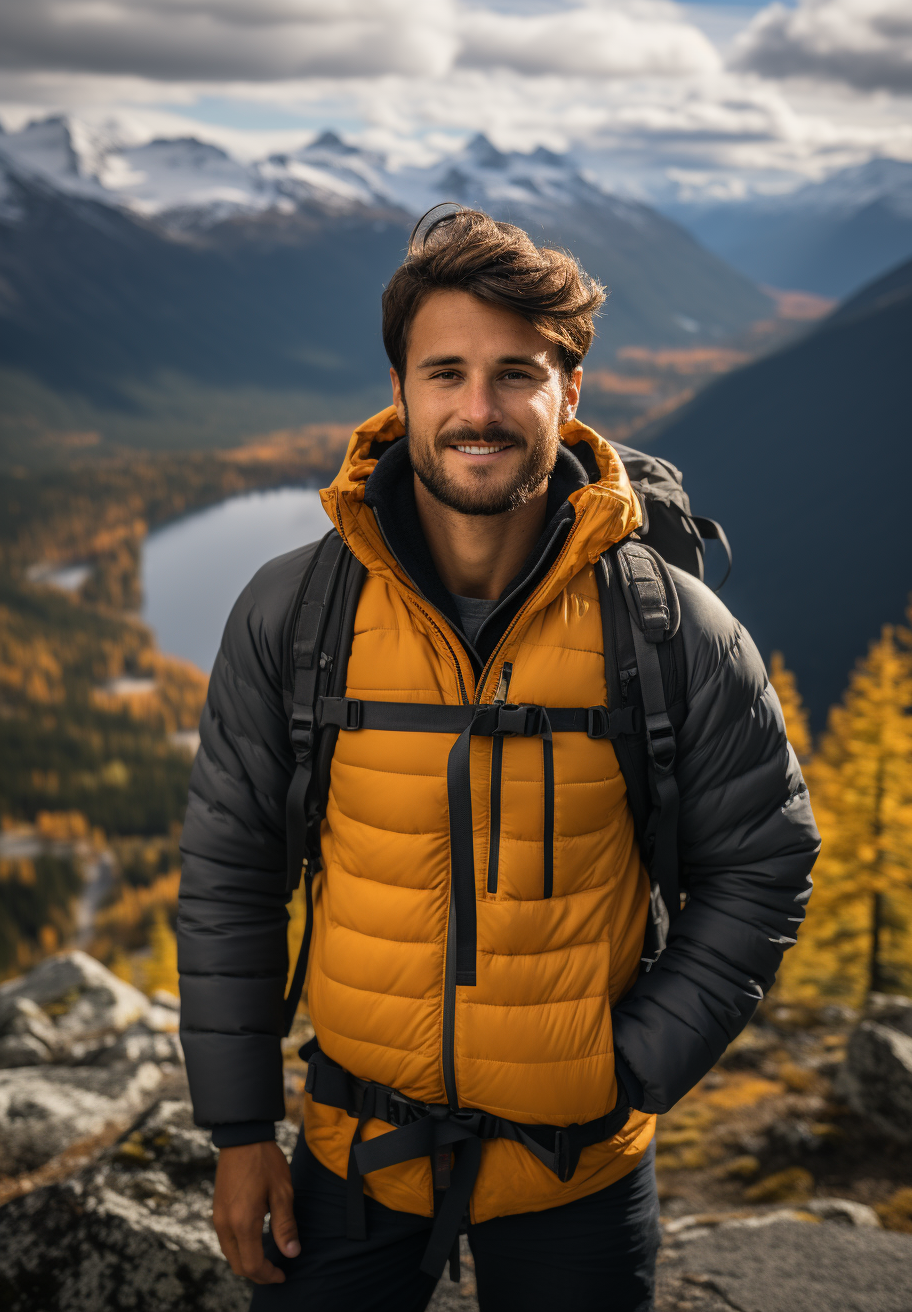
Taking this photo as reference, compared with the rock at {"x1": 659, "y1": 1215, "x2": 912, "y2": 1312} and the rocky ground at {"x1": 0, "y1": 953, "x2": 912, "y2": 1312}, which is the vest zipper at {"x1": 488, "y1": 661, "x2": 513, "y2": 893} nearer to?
the rocky ground at {"x1": 0, "y1": 953, "x2": 912, "y2": 1312}

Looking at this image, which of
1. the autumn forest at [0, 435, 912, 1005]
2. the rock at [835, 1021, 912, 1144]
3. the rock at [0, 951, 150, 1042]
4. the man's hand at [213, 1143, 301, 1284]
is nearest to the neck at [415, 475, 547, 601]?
the man's hand at [213, 1143, 301, 1284]

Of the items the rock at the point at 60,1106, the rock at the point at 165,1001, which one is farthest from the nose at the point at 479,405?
the rock at the point at 165,1001

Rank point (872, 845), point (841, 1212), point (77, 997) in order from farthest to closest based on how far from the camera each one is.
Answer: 1. point (872, 845)
2. point (77, 997)
3. point (841, 1212)

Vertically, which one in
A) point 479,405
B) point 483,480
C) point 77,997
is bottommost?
point 77,997

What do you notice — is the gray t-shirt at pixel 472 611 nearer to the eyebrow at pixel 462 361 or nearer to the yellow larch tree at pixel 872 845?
the eyebrow at pixel 462 361

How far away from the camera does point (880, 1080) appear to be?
906cm

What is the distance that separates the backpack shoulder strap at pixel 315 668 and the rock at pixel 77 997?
11.7 metres

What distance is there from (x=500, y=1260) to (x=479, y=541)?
8.13 ft

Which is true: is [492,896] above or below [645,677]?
below

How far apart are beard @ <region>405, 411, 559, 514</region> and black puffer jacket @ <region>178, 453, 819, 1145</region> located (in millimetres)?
189

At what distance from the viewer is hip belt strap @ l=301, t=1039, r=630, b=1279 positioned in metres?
2.79

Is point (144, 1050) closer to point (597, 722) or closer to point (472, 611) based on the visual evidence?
point (472, 611)

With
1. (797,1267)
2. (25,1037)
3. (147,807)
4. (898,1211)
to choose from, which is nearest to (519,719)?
(797,1267)

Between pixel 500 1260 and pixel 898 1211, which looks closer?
pixel 500 1260
